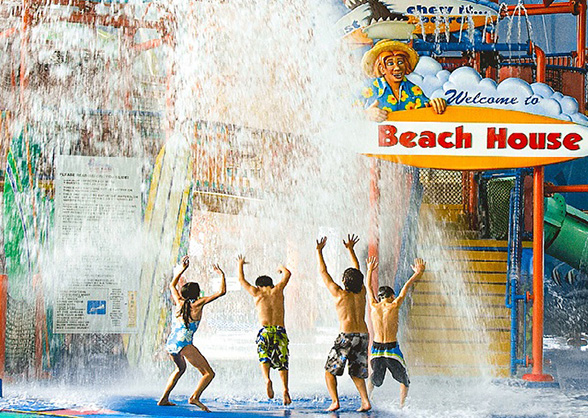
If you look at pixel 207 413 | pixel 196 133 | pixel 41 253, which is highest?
pixel 196 133

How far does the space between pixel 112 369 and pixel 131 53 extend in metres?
4.08

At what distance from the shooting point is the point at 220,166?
394 inches

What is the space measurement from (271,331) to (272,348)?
15 cm

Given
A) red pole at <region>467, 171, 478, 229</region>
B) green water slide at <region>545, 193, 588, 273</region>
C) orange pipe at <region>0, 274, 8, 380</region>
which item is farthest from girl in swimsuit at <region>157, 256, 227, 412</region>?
green water slide at <region>545, 193, 588, 273</region>

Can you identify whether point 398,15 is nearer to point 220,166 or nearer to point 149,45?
point 220,166

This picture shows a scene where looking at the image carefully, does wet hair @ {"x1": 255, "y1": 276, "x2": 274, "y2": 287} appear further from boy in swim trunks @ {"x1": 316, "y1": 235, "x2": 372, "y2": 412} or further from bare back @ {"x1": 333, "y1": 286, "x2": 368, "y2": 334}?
bare back @ {"x1": 333, "y1": 286, "x2": 368, "y2": 334}

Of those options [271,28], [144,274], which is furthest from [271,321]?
[271,28]

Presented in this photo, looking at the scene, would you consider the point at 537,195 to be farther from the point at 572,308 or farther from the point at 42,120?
the point at 572,308

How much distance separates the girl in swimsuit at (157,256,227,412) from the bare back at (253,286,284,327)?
35 centimetres

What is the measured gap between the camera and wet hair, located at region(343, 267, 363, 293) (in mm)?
7281

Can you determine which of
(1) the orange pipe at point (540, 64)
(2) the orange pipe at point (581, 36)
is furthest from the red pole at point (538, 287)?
(2) the orange pipe at point (581, 36)

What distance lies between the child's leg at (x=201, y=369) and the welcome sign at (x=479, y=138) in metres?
2.97

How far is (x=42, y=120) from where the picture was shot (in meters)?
9.20

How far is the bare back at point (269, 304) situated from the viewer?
751 centimetres
